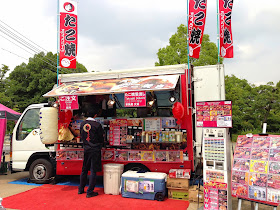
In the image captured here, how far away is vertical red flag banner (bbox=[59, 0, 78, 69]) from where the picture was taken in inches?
297

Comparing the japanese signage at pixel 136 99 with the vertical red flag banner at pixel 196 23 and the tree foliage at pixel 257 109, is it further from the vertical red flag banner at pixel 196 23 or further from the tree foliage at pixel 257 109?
the tree foliage at pixel 257 109

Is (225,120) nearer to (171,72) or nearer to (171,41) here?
(171,72)

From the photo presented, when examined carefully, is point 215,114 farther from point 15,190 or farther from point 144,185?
point 15,190

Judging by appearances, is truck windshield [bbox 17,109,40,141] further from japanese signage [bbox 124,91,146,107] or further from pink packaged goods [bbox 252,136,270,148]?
pink packaged goods [bbox 252,136,270,148]

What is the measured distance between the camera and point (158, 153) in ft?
18.6

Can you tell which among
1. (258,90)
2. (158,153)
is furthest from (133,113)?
(258,90)

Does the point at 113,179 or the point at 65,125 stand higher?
the point at 65,125

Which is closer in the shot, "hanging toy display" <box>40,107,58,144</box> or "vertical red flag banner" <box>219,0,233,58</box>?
"hanging toy display" <box>40,107,58,144</box>

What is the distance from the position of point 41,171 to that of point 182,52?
14325mm

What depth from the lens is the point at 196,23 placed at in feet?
22.6

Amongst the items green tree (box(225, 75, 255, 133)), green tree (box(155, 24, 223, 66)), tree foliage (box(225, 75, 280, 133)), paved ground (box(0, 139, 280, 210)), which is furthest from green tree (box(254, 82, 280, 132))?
paved ground (box(0, 139, 280, 210))

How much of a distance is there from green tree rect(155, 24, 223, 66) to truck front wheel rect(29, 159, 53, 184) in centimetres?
1311

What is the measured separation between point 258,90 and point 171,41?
39.6 feet

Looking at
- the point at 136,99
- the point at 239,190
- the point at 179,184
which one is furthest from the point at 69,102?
the point at 239,190
